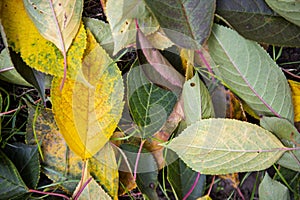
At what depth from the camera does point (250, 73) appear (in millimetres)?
589

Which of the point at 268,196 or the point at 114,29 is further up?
the point at 114,29

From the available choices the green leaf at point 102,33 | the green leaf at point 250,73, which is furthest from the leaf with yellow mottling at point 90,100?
the green leaf at point 250,73

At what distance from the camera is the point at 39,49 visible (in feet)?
1.98

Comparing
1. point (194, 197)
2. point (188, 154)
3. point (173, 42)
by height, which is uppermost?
point (173, 42)

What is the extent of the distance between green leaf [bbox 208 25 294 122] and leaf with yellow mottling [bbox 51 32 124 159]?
0.45 feet

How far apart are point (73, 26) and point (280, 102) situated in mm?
292

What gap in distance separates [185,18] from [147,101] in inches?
5.1

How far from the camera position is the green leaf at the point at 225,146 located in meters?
0.58

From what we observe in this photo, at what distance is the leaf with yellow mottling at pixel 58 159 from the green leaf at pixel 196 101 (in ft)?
0.48

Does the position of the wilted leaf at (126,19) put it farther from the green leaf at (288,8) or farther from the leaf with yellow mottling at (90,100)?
the green leaf at (288,8)

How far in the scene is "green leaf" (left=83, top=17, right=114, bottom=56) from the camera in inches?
24.3

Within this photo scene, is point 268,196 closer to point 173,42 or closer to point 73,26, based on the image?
point 173,42

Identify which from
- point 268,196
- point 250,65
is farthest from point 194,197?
point 250,65

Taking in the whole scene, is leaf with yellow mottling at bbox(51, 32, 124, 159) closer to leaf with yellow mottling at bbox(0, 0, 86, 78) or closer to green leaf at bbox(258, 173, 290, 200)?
leaf with yellow mottling at bbox(0, 0, 86, 78)
